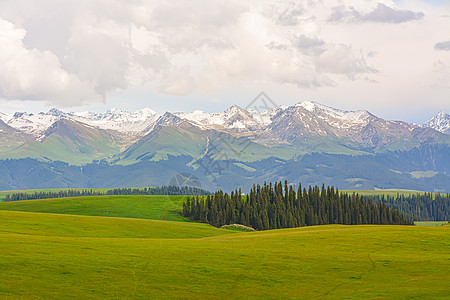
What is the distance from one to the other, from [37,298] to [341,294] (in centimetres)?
2222

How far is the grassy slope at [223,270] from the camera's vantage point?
3656 centimetres

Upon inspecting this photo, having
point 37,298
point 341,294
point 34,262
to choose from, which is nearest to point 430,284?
point 341,294

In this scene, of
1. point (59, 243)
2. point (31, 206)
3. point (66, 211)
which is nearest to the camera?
point (59, 243)

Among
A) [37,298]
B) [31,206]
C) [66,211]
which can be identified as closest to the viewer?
[37,298]

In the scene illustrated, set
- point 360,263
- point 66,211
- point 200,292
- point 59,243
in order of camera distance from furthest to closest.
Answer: point 66,211, point 59,243, point 360,263, point 200,292

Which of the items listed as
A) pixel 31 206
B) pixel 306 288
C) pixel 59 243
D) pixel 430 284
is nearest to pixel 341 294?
pixel 306 288

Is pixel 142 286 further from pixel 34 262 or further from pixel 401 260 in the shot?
pixel 401 260

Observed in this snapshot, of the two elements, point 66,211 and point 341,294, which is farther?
point 66,211

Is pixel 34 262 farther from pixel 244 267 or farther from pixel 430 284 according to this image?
pixel 430 284

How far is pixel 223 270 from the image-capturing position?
44.0 meters

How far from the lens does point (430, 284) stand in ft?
129

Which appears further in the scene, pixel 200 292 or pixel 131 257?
pixel 131 257

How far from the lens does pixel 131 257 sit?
47.9 m

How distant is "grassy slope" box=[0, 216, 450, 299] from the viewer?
36.6 metres
